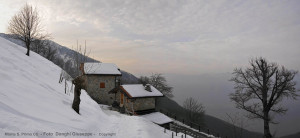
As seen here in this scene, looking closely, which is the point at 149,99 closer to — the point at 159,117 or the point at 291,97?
the point at 159,117

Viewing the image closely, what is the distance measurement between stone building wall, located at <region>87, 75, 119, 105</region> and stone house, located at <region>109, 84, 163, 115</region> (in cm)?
620

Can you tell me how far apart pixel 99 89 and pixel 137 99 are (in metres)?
10.8

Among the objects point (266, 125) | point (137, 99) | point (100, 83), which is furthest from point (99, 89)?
point (266, 125)

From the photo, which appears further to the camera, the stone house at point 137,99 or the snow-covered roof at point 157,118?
the stone house at point 137,99

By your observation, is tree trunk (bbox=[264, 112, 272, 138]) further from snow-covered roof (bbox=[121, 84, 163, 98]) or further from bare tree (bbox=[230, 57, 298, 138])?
snow-covered roof (bbox=[121, 84, 163, 98])

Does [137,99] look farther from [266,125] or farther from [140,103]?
[266,125]

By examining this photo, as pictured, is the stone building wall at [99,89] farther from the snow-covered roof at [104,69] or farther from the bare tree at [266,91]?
the bare tree at [266,91]

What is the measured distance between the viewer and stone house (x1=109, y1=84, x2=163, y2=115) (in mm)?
24016

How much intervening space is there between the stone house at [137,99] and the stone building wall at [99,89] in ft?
20.4

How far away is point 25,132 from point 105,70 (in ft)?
94.9

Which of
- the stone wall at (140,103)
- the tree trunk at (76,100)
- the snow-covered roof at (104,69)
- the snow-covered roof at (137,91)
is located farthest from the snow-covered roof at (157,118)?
the tree trunk at (76,100)

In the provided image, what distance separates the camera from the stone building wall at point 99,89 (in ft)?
103

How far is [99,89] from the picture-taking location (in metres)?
31.8

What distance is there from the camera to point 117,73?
107 ft
